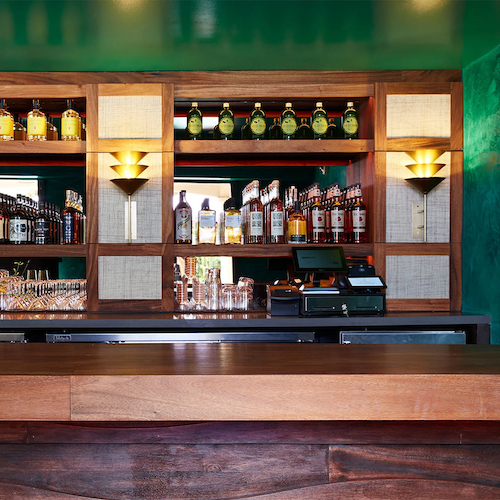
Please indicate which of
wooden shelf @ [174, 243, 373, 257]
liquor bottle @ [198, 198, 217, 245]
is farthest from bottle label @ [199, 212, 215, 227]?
wooden shelf @ [174, 243, 373, 257]

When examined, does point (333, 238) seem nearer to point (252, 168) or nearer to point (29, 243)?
point (252, 168)

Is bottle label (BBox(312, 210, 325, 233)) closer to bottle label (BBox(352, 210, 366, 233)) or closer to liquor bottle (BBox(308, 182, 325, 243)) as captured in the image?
liquor bottle (BBox(308, 182, 325, 243))

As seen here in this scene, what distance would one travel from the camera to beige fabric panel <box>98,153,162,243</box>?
10.9 ft

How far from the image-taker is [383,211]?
3.36 metres

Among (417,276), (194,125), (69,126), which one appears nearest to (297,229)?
(417,276)

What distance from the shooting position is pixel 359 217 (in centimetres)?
341

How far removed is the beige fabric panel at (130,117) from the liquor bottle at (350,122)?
1233 mm

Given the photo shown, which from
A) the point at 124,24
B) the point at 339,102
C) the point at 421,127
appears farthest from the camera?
the point at 339,102

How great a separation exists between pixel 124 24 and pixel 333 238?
1806mm

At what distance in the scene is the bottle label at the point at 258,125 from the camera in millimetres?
3451

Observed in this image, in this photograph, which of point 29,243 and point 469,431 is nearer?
point 469,431

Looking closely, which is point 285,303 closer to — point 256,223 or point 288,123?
point 256,223

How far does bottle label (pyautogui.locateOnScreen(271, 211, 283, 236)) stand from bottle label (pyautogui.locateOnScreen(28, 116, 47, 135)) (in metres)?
1.62

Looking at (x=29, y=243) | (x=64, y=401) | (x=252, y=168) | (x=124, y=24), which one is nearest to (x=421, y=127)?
(x=252, y=168)
